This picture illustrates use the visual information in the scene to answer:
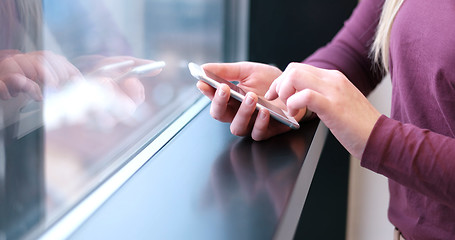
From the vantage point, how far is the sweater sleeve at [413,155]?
489mm

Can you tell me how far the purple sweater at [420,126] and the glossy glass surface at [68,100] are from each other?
28 cm

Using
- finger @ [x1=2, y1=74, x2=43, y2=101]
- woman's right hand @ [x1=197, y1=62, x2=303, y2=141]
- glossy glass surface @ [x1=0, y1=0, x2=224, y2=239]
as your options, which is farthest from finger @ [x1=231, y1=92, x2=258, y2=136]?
finger @ [x1=2, y1=74, x2=43, y2=101]

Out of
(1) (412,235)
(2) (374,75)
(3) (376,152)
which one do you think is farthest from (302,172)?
(2) (374,75)

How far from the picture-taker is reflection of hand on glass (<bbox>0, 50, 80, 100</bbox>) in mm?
344

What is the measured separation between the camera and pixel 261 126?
0.58m

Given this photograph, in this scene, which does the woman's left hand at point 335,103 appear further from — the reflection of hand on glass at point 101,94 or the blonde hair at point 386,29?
the blonde hair at point 386,29

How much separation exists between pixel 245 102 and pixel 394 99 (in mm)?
313

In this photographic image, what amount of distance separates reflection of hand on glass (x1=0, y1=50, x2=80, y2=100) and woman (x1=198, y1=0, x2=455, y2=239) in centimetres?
19

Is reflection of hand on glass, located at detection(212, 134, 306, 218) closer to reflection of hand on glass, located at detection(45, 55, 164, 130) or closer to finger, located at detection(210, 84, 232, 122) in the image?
finger, located at detection(210, 84, 232, 122)

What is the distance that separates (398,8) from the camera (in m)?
0.74

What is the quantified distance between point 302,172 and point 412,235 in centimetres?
33

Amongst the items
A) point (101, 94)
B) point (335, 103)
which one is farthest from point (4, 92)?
point (335, 103)

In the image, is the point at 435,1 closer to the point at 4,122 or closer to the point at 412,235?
the point at 412,235

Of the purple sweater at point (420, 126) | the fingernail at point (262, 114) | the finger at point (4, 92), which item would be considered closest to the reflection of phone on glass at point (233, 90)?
the fingernail at point (262, 114)
